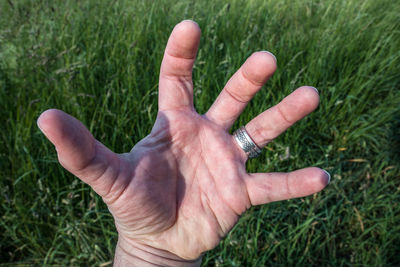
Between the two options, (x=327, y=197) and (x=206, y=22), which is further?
(x=206, y=22)

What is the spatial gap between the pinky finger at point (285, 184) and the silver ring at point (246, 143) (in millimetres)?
103

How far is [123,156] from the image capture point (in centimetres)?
99

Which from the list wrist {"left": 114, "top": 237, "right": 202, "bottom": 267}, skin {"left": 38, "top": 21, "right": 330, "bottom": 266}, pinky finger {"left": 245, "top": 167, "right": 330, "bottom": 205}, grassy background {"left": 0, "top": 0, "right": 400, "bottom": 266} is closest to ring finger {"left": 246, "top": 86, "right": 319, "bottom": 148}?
skin {"left": 38, "top": 21, "right": 330, "bottom": 266}

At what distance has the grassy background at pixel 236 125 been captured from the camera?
1798 millimetres

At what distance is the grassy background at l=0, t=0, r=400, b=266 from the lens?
1798 millimetres

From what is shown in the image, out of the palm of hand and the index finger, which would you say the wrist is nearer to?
the palm of hand

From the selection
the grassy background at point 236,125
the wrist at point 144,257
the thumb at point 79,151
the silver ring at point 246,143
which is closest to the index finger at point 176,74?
the silver ring at point 246,143

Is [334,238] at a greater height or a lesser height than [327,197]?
lesser

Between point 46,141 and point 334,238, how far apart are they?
1.61 meters

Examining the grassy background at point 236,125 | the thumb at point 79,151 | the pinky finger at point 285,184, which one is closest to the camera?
the thumb at point 79,151

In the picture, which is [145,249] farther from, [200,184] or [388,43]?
[388,43]

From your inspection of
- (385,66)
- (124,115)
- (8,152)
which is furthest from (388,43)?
(8,152)

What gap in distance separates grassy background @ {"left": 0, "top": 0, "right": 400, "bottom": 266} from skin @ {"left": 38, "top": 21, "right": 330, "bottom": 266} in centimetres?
59

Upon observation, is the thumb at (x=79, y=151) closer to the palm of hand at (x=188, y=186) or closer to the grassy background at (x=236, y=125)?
the palm of hand at (x=188, y=186)
